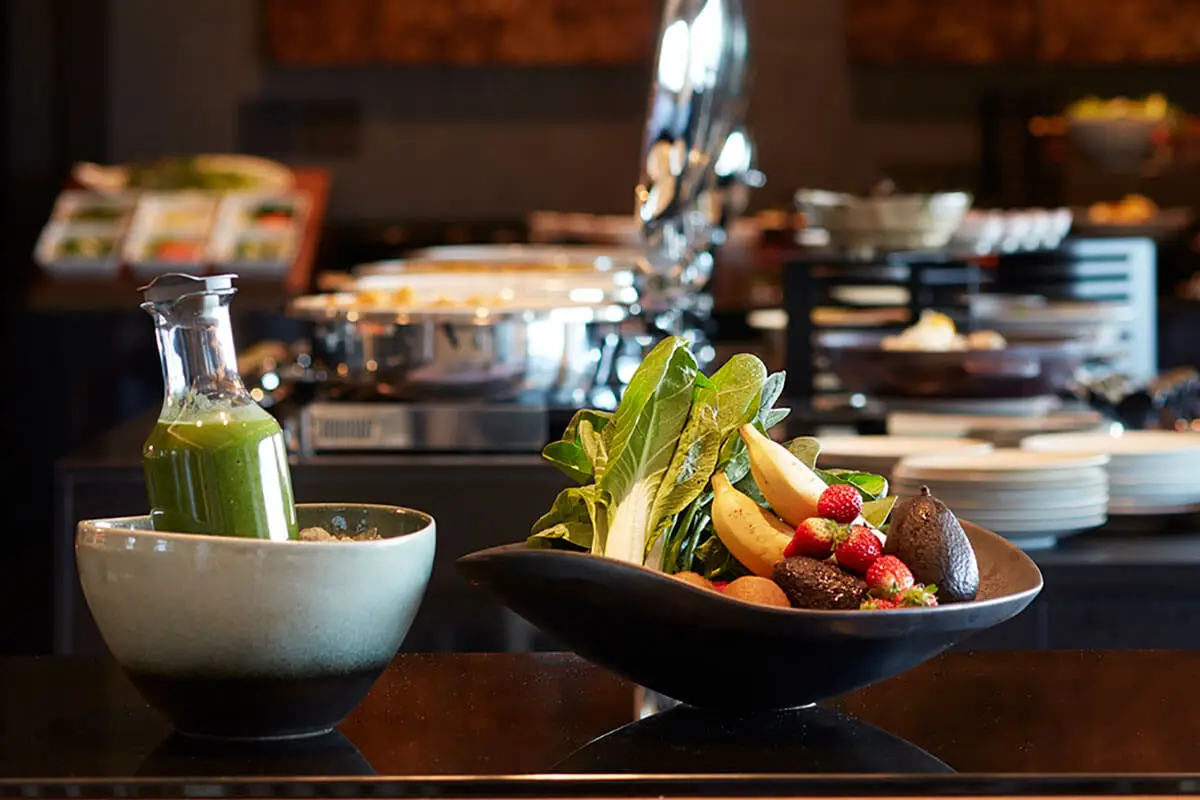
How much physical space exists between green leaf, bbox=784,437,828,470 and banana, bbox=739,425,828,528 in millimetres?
61

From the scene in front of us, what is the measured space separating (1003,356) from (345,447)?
941 millimetres

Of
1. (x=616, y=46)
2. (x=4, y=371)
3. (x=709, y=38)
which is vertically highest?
(x=616, y=46)

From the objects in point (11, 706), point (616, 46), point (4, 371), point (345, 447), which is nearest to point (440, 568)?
point (345, 447)

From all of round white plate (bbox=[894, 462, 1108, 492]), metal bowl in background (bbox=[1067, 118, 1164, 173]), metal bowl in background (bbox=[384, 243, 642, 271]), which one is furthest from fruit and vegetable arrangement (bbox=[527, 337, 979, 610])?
metal bowl in background (bbox=[1067, 118, 1164, 173])

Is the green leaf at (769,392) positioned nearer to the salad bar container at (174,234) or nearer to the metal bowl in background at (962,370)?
the metal bowl in background at (962,370)

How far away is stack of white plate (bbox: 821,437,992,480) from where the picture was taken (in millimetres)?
1995

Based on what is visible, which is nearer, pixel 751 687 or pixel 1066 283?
pixel 751 687

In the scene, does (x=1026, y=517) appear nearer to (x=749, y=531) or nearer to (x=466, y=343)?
(x=466, y=343)

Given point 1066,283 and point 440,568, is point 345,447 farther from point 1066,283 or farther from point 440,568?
point 1066,283

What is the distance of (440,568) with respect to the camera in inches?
89.1

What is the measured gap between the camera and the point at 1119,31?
24.1ft

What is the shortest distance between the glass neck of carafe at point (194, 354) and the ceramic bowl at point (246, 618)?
0.08 meters

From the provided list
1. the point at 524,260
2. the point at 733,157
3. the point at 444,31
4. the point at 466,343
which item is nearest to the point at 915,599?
the point at 466,343

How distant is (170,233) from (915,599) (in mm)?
5588
